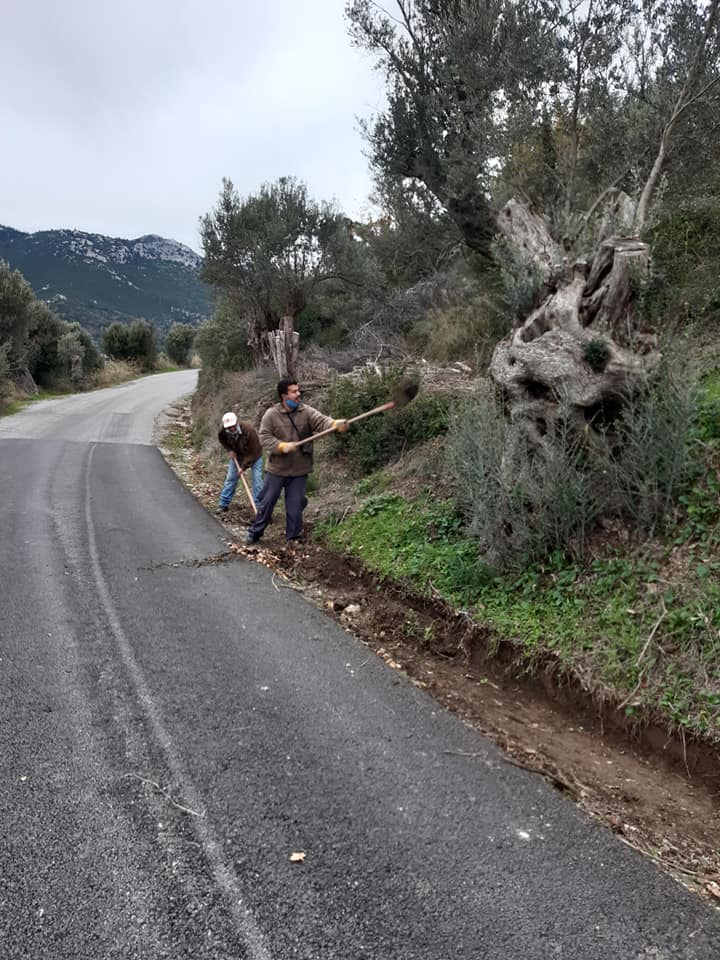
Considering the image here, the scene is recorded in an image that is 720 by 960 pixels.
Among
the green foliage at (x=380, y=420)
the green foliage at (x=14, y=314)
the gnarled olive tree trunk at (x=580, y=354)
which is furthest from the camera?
the green foliage at (x=14, y=314)

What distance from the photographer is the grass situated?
4.14 m

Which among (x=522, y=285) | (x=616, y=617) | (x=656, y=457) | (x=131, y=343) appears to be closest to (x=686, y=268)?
(x=522, y=285)

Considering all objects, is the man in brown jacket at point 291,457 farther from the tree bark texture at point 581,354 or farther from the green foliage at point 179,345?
the green foliage at point 179,345

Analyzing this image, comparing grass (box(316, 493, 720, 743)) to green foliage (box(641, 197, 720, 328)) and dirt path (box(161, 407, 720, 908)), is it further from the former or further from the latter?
green foliage (box(641, 197, 720, 328))

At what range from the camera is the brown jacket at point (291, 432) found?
8.23 metres

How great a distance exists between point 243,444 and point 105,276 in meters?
121

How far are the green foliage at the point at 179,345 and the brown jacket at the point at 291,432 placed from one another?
50.9 metres

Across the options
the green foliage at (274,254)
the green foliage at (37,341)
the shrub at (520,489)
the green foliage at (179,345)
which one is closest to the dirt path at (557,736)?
the shrub at (520,489)

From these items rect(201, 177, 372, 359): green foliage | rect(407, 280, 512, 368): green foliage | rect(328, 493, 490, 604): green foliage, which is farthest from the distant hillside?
rect(328, 493, 490, 604): green foliage

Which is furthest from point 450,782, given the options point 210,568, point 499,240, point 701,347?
point 499,240

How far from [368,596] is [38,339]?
30.6 m

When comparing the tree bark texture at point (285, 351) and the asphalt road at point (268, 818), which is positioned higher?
the tree bark texture at point (285, 351)

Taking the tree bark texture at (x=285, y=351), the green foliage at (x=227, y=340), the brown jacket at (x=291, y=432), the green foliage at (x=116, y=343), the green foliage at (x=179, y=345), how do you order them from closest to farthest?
the brown jacket at (x=291, y=432) → the tree bark texture at (x=285, y=351) → the green foliage at (x=227, y=340) → the green foliage at (x=116, y=343) → the green foliage at (x=179, y=345)

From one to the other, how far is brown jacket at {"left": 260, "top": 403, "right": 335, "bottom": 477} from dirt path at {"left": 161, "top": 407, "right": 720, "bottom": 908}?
1.77 metres
